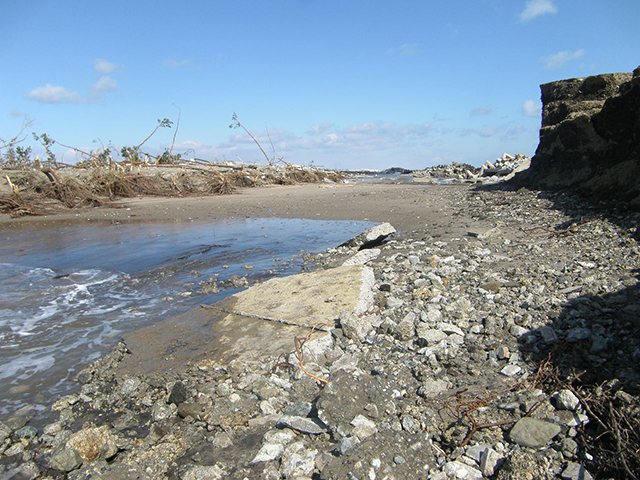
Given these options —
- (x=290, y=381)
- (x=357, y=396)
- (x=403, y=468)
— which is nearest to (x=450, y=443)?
(x=403, y=468)

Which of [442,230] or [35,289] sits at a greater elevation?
[442,230]

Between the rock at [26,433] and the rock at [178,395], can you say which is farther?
the rock at [178,395]

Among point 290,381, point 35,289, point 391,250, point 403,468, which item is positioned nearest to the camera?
point 403,468

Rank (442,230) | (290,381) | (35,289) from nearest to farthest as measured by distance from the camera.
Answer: (290,381) < (35,289) < (442,230)

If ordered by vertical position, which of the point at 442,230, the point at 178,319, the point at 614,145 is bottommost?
the point at 178,319

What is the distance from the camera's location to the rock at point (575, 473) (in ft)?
5.76

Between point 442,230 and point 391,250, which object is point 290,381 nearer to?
point 391,250

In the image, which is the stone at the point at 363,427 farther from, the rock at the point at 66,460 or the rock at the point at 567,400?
the rock at the point at 66,460

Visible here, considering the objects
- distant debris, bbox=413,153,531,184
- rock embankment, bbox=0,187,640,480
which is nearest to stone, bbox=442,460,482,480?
rock embankment, bbox=0,187,640,480

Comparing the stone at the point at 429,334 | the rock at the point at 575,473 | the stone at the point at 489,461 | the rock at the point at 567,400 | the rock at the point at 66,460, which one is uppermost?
the rock at the point at 567,400

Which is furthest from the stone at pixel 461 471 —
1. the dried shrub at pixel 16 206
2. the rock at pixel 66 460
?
the dried shrub at pixel 16 206

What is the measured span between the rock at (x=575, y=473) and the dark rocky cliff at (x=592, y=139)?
5.72 meters

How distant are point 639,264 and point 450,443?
10.7 feet

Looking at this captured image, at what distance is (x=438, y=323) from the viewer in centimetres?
340
